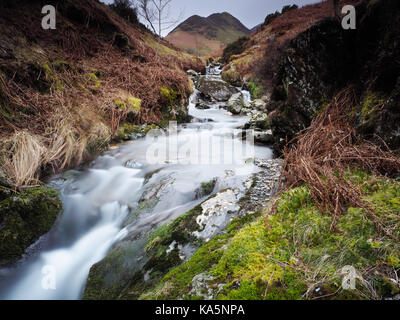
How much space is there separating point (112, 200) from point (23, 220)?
1391 mm

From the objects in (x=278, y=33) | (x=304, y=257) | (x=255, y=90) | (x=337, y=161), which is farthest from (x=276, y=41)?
(x=304, y=257)

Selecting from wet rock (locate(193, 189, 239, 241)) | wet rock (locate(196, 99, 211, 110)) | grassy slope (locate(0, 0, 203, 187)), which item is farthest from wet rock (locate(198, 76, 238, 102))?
wet rock (locate(193, 189, 239, 241))

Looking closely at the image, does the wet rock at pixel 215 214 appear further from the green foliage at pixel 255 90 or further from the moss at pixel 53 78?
the green foliage at pixel 255 90

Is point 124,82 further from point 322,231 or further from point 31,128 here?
point 322,231

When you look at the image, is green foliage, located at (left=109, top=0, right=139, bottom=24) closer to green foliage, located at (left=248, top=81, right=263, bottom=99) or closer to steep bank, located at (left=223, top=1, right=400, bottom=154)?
green foliage, located at (left=248, top=81, right=263, bottom=99)

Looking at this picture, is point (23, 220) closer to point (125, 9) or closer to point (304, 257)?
point (304, 257)

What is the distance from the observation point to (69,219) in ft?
11.2

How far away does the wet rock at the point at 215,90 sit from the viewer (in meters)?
14.8

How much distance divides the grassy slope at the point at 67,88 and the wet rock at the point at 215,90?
5.19 meters

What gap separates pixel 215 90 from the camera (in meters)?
15.2

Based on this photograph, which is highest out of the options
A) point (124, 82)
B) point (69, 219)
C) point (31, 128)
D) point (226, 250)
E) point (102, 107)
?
point (124, 82)
